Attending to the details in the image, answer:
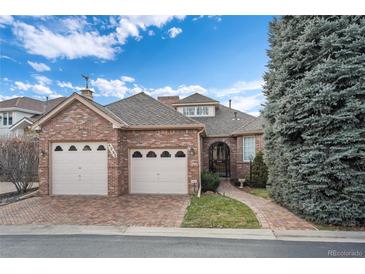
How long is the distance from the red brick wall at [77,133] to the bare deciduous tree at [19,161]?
1.82m

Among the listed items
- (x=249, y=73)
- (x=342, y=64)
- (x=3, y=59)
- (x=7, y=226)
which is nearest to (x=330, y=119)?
(x=342, y=64)

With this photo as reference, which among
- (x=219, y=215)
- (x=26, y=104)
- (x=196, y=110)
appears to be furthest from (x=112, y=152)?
(x=26, y=104)

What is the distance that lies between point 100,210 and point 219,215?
4.13m

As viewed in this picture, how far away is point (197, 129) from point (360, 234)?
664cm

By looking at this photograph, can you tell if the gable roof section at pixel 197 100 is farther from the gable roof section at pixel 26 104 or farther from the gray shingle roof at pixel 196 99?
the gable roof section at pixel 26 104

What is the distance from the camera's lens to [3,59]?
7.80 meters

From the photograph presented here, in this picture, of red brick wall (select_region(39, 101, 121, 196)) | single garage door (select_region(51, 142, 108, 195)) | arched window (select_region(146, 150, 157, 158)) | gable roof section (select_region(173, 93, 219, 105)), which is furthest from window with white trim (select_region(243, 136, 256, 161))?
single garage door (select_region(51, 142, 108, 195))

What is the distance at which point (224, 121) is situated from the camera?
17.9 metres

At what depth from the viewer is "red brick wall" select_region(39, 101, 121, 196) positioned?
9.70 metres

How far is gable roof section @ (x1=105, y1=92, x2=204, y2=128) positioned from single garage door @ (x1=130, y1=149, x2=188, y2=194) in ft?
4.20

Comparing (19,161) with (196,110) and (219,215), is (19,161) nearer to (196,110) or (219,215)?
(219,215)

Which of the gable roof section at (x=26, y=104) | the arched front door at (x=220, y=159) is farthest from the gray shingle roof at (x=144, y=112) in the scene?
the gable roof section at (x=26, y=104)

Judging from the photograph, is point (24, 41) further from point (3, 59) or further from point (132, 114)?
point (132, 114)

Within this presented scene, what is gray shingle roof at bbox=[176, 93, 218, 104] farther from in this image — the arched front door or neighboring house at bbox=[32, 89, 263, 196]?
neighboring house at bbox=[32, 89, 263, 196]
